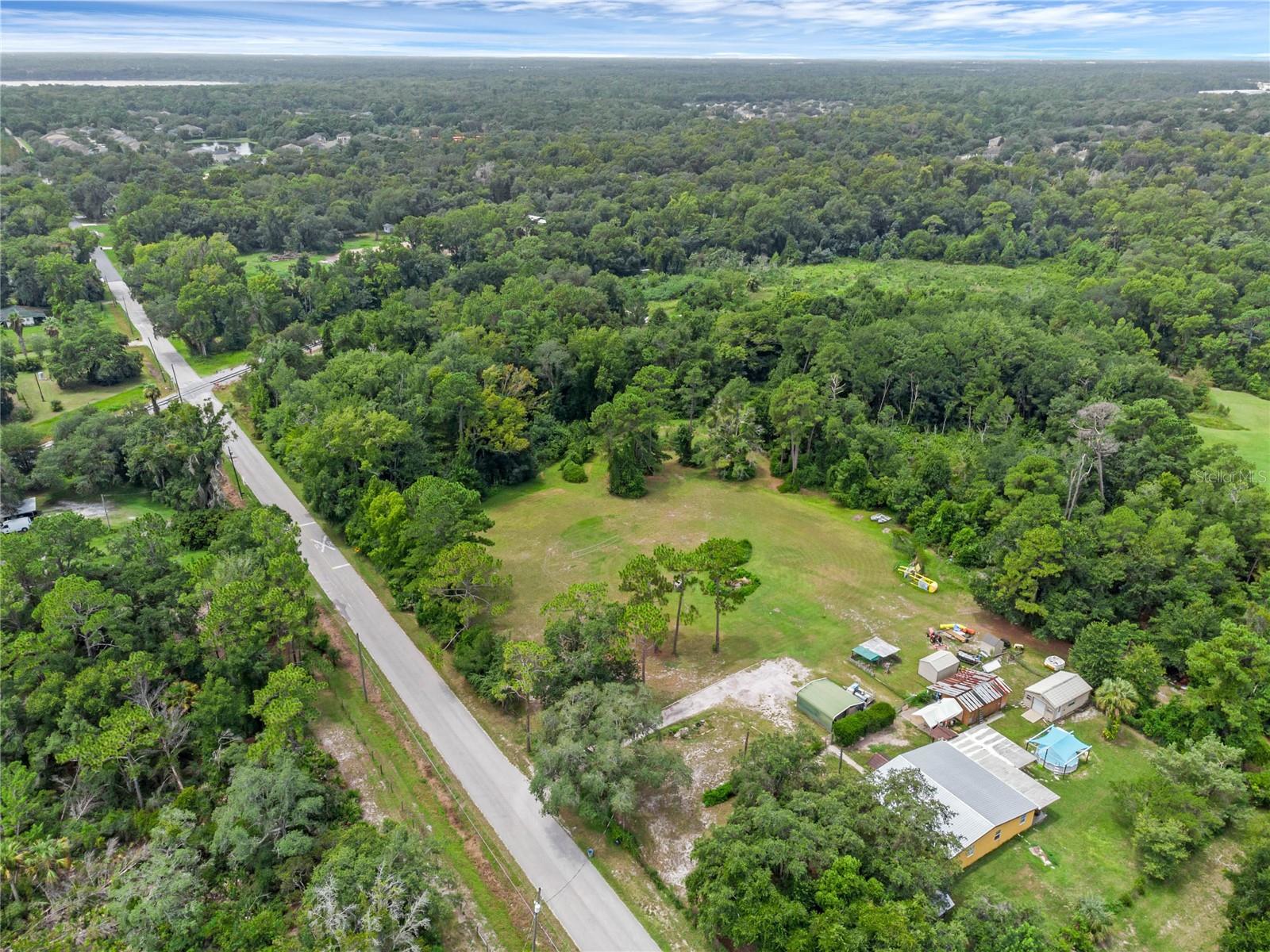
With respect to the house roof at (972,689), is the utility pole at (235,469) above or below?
below

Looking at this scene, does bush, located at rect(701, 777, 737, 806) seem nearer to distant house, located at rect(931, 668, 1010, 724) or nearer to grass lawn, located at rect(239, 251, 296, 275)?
distant house, located at rect(931, 668, 1010, 724)

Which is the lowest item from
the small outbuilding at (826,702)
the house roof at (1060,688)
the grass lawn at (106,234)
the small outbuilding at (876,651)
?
the small outbuilding at (876,651)

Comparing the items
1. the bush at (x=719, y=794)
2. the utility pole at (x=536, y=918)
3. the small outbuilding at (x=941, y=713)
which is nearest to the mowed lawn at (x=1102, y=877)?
the small outbuilding at (x=941, y=713)

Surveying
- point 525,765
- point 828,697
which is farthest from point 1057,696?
point 525,765

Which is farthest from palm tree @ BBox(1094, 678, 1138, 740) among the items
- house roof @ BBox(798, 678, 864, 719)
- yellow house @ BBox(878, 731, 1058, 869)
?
house roof @ BBox(798, 678, 864, 719)

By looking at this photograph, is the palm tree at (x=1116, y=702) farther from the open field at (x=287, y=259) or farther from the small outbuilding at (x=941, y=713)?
the open field at (x=287, y=259)

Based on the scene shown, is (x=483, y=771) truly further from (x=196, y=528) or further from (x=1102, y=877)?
(x=196, y=528)

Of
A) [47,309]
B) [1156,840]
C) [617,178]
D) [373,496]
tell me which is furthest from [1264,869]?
[617,178]
